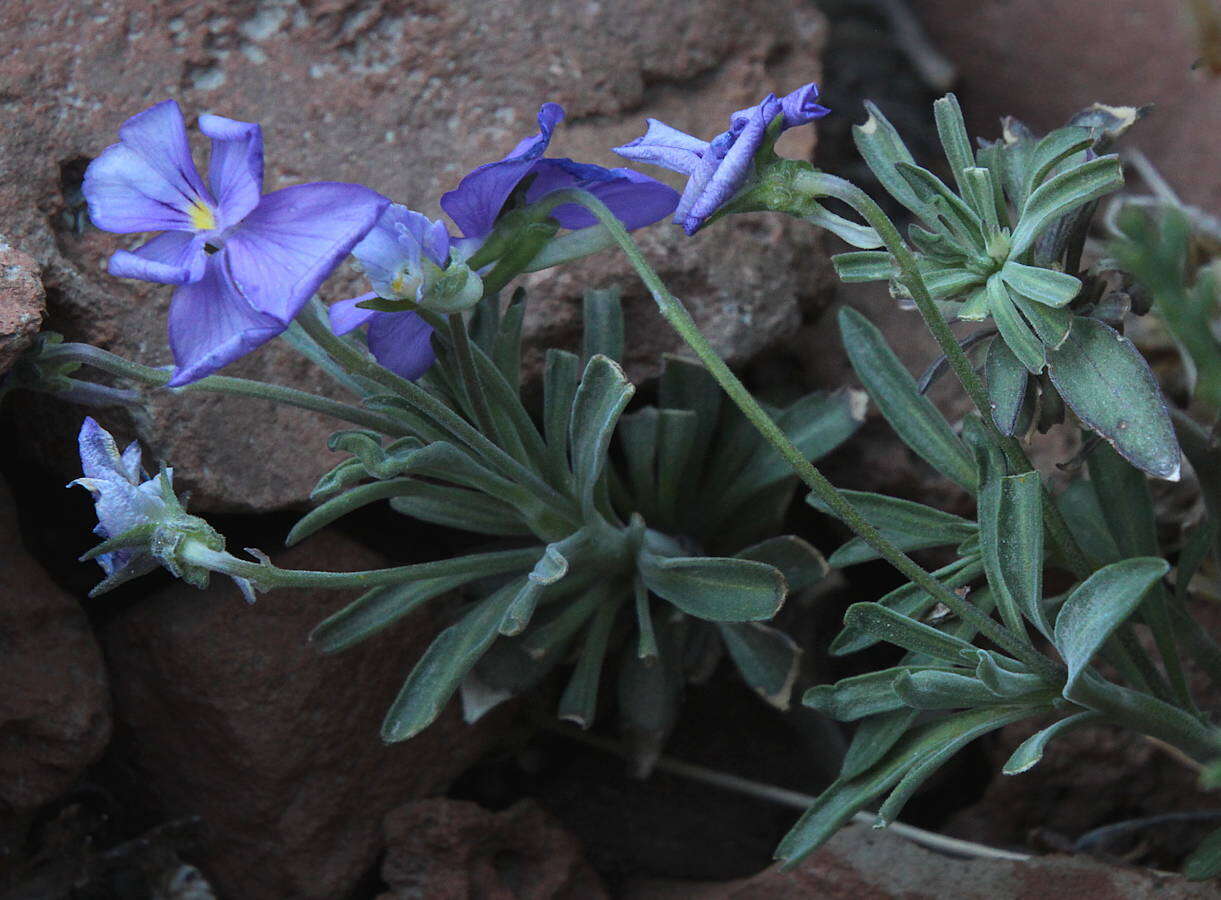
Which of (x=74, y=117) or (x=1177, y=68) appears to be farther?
(x=1177, y=68)

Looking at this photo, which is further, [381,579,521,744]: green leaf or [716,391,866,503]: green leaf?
[716,391,866,503]: green leaf

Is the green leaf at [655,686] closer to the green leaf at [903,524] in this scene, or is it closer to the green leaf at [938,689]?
the green leaf at [903,524]

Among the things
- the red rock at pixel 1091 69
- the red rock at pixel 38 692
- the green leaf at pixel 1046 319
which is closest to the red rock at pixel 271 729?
the red rock at pixel 38 692

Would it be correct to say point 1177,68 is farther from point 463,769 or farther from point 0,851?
point 0,851

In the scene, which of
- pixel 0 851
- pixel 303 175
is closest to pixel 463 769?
pixel 0 851

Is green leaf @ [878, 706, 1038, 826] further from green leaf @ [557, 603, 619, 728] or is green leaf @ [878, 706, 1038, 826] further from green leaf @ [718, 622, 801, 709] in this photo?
green leaf @ [557, 603, 619, 728]

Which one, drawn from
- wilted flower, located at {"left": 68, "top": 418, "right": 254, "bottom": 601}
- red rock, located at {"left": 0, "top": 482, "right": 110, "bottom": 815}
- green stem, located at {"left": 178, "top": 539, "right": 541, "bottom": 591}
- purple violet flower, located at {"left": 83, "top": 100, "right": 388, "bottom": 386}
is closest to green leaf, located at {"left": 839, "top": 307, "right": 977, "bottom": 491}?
green stem, located at {"left": 178, "top": 539, "right": 541, "bottom": 591}

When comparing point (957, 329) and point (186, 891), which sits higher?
point (957, 329)

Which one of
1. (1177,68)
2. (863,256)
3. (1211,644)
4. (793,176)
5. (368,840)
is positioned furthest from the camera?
(1177,68)
